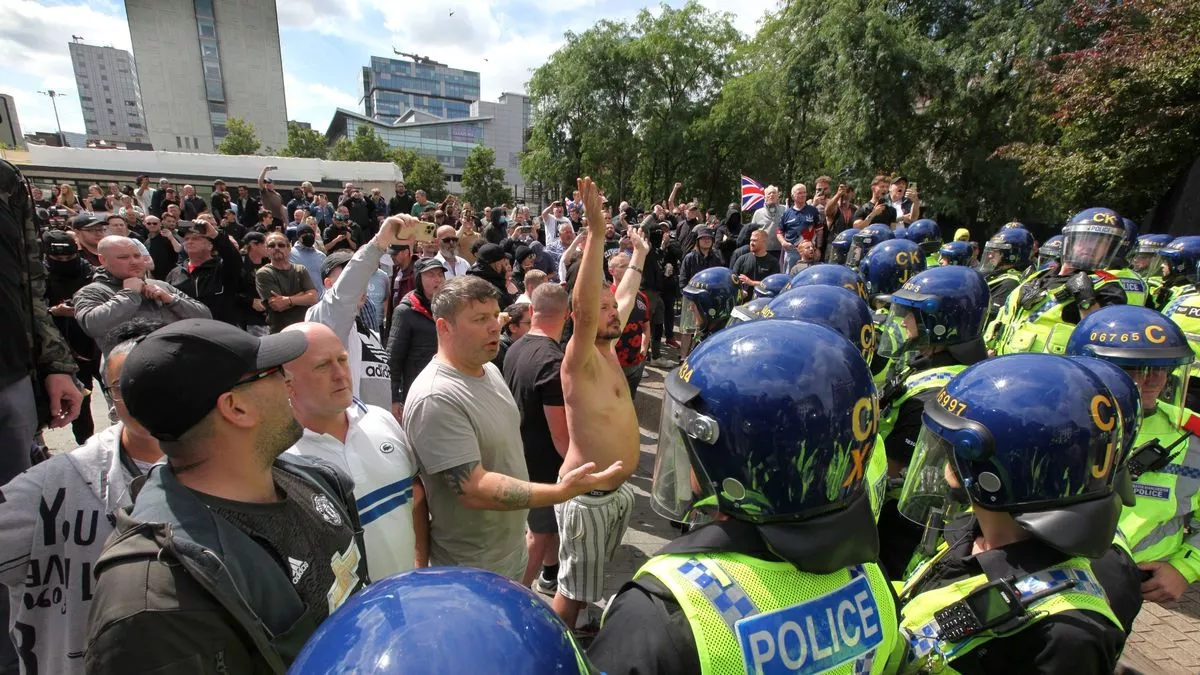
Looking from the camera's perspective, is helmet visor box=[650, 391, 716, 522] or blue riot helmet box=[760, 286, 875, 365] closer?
helmet visor box=[650, 391, 716, 522]

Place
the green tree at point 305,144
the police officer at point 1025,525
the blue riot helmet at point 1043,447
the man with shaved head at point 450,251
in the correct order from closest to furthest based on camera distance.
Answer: the police officer at point 1025,525, the blue riot helmet at point 1043,447, the man with shaved head at point 450,251, the green tree at point 305,144

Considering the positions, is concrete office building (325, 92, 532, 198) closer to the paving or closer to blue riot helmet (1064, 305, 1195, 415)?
the paving

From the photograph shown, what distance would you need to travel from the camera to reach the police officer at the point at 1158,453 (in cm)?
252

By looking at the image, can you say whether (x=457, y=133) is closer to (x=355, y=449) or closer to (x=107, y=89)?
(x=107, y=89)

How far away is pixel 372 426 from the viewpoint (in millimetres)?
2637

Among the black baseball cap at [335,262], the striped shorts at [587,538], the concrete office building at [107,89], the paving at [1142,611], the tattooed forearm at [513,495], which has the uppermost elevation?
the concrete office building at [107,89]

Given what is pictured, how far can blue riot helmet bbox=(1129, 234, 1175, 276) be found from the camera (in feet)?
24.3

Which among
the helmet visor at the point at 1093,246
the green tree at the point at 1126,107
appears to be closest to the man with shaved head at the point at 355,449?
the helmet visor at the point at 1093,246

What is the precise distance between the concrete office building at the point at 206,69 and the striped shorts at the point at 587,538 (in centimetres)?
9269

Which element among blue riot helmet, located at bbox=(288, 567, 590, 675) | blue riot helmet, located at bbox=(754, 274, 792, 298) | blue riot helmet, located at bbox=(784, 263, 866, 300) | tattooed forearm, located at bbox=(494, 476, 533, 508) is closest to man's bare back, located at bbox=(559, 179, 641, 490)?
tattooed forearm, located at bbox=(494, 476, 533, 508)

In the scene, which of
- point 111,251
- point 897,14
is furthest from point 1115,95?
point 111,251

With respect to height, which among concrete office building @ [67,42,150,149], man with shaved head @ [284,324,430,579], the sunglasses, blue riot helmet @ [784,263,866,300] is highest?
concrete office building @ [67,42,150,149]

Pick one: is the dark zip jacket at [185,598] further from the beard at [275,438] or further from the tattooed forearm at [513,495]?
the tattooed forearm at [513,495]

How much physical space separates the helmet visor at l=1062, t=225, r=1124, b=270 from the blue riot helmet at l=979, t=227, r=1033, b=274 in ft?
8.67
